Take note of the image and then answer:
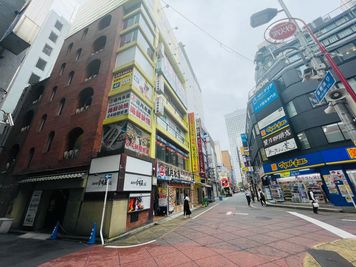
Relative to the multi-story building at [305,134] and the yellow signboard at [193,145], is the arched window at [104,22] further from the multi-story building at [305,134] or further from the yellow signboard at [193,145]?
the multi-story building at [305,134]

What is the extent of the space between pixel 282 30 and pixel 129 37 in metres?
14.5

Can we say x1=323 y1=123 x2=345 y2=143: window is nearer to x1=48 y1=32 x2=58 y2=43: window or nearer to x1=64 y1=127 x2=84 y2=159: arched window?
x1=64 y1=127 x2=84 y2=159: arched window

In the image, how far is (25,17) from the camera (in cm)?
1050

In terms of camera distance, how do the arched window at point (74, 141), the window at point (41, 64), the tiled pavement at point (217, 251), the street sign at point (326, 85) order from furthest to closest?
the window at point (41, 64) < the arched window at point (74, 141) < the tiled pavement at point (217, 251) < the street sign at point (326, 85)

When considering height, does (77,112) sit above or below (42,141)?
above

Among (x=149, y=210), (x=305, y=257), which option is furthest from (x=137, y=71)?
(x=305, y=257)

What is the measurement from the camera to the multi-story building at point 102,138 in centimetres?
1012

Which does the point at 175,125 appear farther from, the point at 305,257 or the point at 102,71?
the point at 305,257

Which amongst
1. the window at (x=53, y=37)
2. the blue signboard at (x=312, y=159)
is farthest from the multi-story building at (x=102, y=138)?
the window at (x=53, y=37)

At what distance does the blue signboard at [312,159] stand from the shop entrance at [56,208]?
24.2 metres

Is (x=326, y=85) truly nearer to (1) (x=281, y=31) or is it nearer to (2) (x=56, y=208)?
(1) (x=281, y=31)

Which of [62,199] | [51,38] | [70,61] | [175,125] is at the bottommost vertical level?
[62,199]

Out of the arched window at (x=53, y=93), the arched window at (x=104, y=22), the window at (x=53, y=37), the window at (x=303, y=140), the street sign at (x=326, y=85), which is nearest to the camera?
the street sign at (x=326, y=85)

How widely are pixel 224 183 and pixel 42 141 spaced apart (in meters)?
64.7
